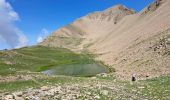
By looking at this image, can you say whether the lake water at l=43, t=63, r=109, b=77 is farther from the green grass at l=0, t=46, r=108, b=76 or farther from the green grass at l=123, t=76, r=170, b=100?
the green grass at l=123, t=76, r=170, b=100

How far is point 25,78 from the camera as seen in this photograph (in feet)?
148

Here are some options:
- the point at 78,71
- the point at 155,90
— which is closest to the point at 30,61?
the point at 78,71

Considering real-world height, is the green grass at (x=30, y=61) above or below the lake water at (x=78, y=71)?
above

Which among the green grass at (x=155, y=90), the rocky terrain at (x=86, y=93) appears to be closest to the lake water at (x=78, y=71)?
the green grass at (x=155, y=90)

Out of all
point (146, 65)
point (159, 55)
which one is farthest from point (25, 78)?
point (159, 55)

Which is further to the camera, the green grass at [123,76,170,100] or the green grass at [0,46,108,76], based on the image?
the green grass at [0,46,108,76]

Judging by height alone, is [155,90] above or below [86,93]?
above

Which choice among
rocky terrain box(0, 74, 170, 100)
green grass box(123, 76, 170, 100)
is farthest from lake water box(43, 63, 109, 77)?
rocky terrain box(0, 74, 170, 100)

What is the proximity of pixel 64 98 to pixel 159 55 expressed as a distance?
47068 millimetres

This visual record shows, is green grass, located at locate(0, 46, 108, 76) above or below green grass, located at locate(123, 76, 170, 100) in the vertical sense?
above

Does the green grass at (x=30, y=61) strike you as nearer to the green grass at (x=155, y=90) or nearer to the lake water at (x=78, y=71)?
the lake water at (x=78, y=71)

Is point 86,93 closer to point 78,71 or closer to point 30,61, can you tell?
point 78,71

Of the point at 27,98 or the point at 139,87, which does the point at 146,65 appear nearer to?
the point at 139,87

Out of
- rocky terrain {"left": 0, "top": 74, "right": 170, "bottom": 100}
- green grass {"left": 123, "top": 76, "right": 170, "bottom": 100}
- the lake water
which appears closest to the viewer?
rocky terrain {"left": 0, "top": 74, "right": 170, "bottom": 100}
